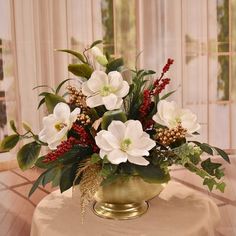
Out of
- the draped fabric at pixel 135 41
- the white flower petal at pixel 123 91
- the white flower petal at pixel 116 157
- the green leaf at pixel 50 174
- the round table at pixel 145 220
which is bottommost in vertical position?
the round table at pixel 145 220

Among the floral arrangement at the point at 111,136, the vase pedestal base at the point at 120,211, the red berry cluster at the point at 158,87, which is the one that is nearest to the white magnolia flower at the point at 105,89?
the floral arrangement at the point at 111,136

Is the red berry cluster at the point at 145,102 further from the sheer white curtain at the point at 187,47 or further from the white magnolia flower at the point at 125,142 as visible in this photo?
the sheer white curtain at the point at 187,47

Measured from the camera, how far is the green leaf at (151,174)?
3.93 feet

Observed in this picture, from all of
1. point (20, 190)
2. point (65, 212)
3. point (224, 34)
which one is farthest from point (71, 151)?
point (224, 34)

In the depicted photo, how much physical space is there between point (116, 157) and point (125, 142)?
59mm

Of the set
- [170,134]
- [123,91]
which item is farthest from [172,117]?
[123,91]

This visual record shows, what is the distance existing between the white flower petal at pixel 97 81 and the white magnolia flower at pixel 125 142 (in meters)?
0.13

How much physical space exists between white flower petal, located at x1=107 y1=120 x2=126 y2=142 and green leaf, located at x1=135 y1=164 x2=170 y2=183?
11 centimetres

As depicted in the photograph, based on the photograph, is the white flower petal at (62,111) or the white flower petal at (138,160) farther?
the white flower petal at (62,111)

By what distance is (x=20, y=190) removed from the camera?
3.34 meters

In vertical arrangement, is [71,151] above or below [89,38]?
below

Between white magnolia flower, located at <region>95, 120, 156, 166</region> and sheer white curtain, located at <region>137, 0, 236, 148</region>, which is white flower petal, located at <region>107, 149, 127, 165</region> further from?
sheer white curtain, located at <region>137, 0, 236, 148</region>

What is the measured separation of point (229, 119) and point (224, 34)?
2.73ft

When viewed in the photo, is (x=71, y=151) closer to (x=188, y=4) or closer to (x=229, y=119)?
(x=188, y=4)
